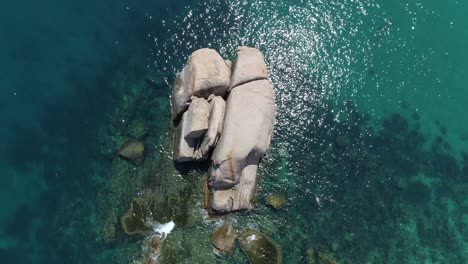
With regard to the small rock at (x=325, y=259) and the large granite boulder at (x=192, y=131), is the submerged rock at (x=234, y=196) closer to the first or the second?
the large granite boulder at (x=192, y=131)

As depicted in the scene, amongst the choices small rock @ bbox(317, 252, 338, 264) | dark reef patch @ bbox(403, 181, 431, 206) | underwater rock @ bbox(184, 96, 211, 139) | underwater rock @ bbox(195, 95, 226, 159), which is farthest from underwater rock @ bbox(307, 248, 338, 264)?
underwater rock @ bbox(184, 96, 211, 139)

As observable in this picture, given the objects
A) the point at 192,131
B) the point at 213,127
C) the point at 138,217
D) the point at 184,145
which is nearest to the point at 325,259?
the point at 213,127

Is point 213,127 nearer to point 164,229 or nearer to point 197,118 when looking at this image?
point 197,118

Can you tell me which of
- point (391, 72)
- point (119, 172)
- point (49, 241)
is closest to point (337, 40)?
point (391, 72)

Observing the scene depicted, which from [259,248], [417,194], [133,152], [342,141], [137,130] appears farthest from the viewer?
[417,194]

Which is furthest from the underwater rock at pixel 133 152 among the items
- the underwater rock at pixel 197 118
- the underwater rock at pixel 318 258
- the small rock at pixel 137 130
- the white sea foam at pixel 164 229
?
the underwater rock at pixel 318 258
